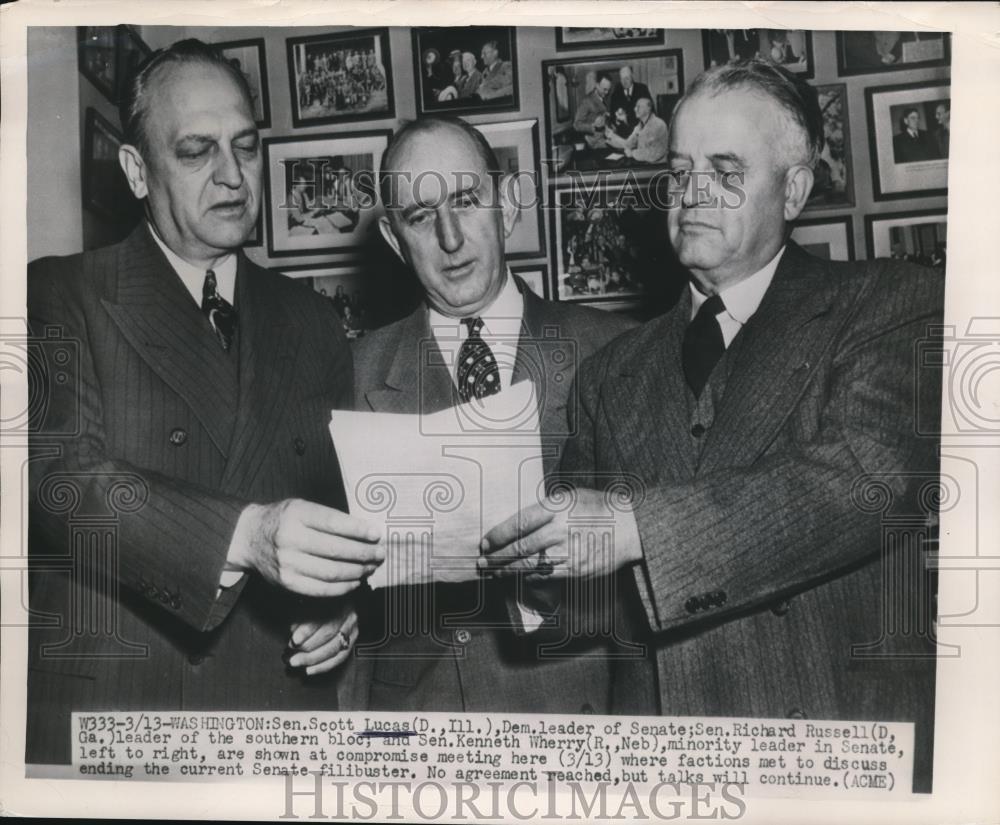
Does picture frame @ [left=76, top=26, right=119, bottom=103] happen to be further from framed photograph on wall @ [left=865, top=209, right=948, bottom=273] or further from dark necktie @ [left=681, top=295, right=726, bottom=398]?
framed photograph on wall @ [left=865, top=209, right=948, bottom=273]

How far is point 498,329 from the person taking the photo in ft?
10.3

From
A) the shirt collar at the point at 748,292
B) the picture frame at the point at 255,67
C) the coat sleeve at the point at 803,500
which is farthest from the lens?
the picture frame at the point at 255,67

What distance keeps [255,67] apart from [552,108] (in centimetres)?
90

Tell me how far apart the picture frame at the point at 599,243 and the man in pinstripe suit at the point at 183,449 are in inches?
27.8

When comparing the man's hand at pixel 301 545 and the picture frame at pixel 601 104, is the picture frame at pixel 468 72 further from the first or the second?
the man's hand at pixel 301 545

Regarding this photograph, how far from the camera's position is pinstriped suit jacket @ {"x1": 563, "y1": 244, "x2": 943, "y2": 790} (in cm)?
296

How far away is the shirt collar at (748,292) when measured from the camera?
3.06 m

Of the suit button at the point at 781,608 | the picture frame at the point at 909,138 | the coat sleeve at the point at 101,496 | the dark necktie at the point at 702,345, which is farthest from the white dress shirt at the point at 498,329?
the picture frame at the point at 909,138

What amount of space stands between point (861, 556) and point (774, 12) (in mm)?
1618

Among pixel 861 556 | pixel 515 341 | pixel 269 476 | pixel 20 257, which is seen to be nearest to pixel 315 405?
pixel 269 476

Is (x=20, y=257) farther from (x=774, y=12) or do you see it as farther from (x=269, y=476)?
(x=774, y=12)

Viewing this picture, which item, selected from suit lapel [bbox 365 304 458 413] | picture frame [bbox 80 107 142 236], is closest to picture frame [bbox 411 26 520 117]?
suit lapel [bbox 365 304 458 413]

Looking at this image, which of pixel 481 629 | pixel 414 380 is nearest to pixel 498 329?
pixel 414 380

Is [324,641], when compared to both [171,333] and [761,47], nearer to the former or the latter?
[171,333]
